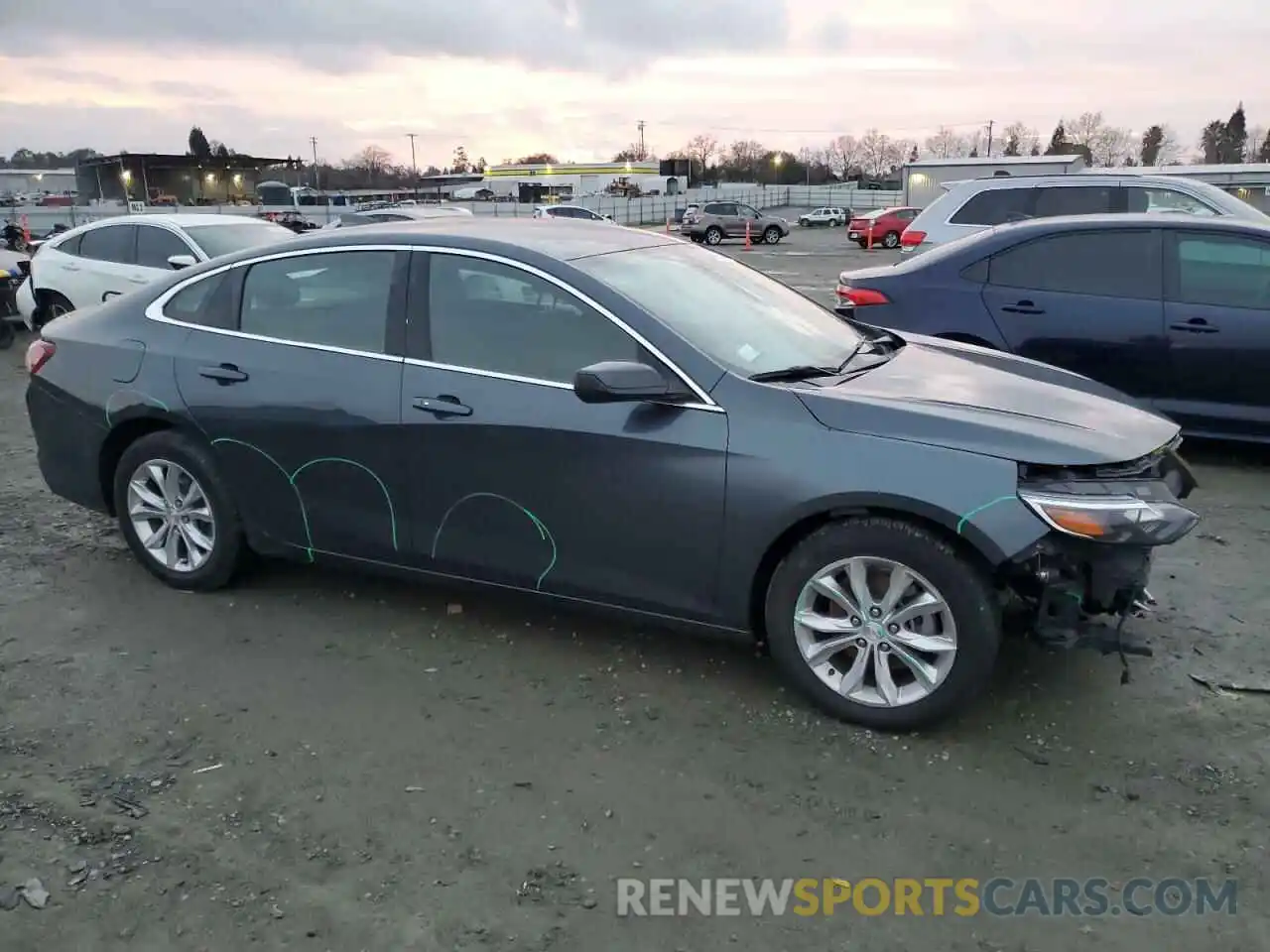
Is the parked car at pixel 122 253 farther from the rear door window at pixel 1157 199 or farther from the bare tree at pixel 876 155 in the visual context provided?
the bare tree at pixel 876 155

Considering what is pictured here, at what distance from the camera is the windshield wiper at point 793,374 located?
11.9ft

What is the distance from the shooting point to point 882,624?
3.35 metres

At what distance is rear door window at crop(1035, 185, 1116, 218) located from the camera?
10883 millimetres

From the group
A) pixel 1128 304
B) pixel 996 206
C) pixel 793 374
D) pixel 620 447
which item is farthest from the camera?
pixel 996 206

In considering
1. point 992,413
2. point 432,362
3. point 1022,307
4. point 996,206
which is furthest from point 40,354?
point 996,206

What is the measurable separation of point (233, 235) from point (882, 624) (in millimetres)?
9041

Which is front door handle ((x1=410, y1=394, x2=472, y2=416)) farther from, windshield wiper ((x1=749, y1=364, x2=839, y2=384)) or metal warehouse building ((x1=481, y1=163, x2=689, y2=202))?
metal warehouse building ((x1=481, y1=163, x2=689, y2=202))

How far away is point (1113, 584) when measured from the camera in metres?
3.26

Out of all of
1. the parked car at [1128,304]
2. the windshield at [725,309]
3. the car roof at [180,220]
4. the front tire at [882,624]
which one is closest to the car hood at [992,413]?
the windshield at [725,309]

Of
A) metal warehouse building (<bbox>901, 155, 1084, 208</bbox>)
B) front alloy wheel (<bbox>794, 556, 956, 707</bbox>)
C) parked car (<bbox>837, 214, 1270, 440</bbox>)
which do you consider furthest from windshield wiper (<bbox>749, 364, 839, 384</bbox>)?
metal warehouse building (<bbox>901, 155, 1084, 208</bbox>)

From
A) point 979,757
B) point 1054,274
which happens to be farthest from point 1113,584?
point 1054,274

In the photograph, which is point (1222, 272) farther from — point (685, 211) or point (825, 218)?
point (825, 218)

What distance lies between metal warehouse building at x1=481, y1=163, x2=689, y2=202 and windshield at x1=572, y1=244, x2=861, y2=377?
65.7 meters

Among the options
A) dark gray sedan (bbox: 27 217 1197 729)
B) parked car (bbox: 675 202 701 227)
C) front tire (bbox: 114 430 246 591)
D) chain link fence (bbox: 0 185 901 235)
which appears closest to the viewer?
dark gray sedan (bbox: 27 217 1197 729)
